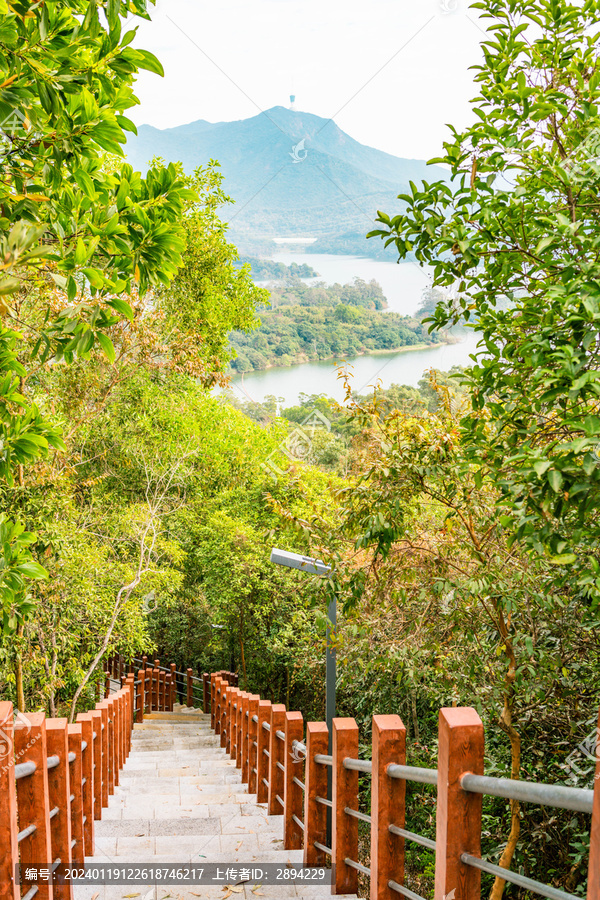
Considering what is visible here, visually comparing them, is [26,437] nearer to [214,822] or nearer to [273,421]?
[214,822]

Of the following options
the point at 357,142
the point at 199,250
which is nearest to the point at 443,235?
the point at 199,250

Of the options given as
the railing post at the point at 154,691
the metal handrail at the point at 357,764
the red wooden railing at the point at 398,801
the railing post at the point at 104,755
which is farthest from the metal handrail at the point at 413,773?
the railing post at the point at 154,691

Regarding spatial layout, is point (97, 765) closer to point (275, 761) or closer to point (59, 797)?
point (275, 761)

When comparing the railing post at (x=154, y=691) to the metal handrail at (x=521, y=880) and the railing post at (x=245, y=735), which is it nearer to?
the railing post at (x=245, y=735)

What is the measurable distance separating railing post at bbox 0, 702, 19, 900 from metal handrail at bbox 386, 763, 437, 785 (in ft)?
4.37

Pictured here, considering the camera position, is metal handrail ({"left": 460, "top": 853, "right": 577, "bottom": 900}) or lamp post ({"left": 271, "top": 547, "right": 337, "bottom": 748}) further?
lamp post ({"left": 271, "top": 547, "right": 337, "bottom": 748})

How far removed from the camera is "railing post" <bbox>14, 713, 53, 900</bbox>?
2719mm

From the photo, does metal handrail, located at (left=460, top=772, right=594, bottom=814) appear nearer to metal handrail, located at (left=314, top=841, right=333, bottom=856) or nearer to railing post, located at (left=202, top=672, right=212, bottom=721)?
metal handrail, located at (left=314, top=841, right=333, bottom=856)

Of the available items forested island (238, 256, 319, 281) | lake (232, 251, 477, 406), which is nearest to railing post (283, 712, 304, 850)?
lake (232, 251, 477, 406)

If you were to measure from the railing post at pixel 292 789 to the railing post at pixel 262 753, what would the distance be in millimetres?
1189

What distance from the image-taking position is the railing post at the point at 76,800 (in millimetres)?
3723

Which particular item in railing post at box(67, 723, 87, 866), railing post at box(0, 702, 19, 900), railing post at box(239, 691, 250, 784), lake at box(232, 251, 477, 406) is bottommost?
railing post at box(239, 691, 250, 784)

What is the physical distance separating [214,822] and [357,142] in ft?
168

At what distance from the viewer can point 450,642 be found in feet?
14.7
